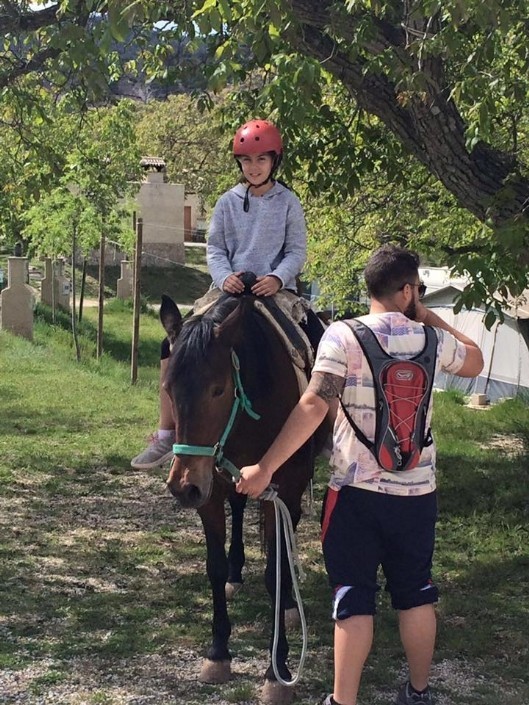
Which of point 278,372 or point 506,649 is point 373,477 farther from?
point 506,649

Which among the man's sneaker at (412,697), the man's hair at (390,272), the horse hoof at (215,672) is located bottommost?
the horse hoof at (215,672)

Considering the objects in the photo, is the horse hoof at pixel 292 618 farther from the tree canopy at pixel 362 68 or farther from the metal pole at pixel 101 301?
the metal pole at pixel 101 301

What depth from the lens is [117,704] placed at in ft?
13.8

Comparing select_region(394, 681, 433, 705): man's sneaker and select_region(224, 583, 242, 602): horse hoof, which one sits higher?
select_region(394, 681, 433, 705): man's sneaker

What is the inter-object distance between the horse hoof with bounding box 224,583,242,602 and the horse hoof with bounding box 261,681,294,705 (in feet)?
4.96

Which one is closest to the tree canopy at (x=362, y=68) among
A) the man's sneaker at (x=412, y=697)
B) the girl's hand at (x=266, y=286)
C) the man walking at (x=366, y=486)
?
the girl's hand at (x=266, y=286)

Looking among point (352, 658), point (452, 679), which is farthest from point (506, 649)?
point (352, 658)

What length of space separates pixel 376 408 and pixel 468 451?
7.23 meters

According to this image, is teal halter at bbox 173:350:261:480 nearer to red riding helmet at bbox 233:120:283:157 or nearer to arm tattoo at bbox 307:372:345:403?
arm tattoo at bbox 307:372:345:403

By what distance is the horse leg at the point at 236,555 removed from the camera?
5881 millimetres

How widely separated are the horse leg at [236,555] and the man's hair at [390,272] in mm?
2417

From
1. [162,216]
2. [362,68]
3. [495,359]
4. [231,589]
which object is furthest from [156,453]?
[162,216]

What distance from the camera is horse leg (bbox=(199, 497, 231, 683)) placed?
4.52 metres

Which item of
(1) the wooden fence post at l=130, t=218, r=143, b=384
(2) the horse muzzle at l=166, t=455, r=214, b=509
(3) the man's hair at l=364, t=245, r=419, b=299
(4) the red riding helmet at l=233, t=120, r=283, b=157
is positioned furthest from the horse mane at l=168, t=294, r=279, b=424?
(1) the wooden fence post at l=130, t=218, r=143, b=384
